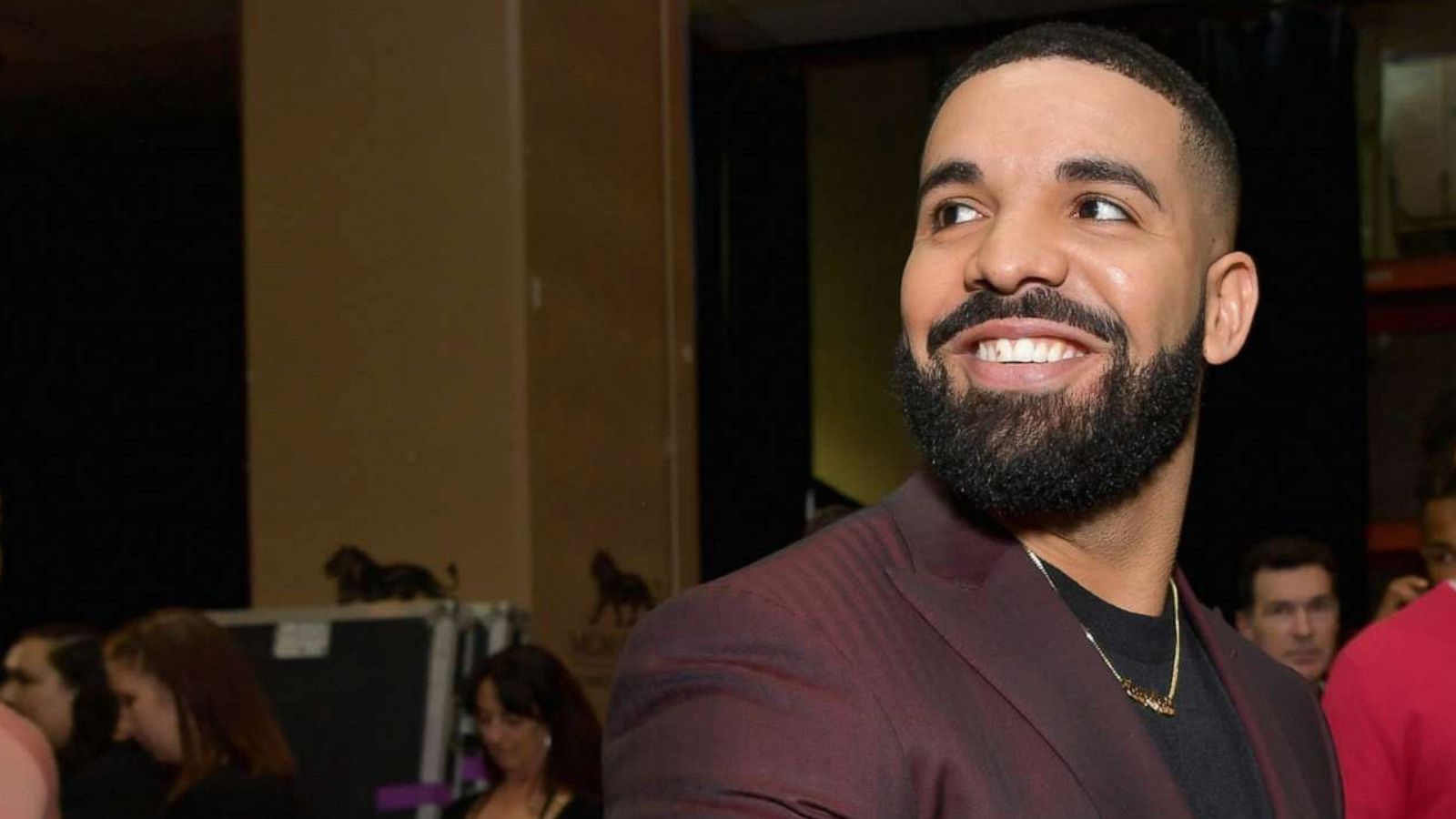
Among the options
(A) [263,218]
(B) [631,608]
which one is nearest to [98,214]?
(A) [263,218]

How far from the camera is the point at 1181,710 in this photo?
125cm

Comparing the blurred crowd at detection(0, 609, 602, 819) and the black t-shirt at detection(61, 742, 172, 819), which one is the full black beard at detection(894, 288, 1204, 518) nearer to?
the blurred crowd at detection(0, 609, 602, 819)

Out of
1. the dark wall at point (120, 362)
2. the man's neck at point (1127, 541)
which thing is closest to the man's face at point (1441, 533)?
the man's neck at point (1127, 541)

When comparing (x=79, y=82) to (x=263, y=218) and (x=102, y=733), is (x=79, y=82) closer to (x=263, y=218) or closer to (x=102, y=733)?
(x=263, y=218)

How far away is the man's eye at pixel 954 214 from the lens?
1.16 meters

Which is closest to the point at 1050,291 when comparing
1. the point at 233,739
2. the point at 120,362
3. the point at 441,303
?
the point at 233,739

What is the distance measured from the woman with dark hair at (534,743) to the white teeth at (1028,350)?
243 cm

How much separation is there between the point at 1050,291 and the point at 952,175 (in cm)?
11

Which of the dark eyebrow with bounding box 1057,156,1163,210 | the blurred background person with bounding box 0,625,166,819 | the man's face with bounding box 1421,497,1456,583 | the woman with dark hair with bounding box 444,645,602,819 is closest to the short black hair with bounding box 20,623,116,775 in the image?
the blurred background person with bounding box 0,625,166,819

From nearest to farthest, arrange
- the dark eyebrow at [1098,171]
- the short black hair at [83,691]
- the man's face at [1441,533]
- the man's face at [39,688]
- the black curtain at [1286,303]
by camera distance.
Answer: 1. the dark eyebrow at [1098,171]
2. the man's face at [1441,533]
3. the short black hair at [83,691]
4. the man's face at [39,688]
5. the black curtain at [1286,303]

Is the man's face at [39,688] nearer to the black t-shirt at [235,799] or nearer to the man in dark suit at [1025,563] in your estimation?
the black t-shirt at [235,799]

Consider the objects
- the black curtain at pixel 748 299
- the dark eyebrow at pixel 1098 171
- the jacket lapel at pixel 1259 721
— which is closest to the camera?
the dark eyebrow at pixel 1098 171

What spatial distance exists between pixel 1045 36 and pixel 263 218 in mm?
3267

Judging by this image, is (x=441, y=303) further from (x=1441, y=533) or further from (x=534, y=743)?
(x=1441, y=533)
